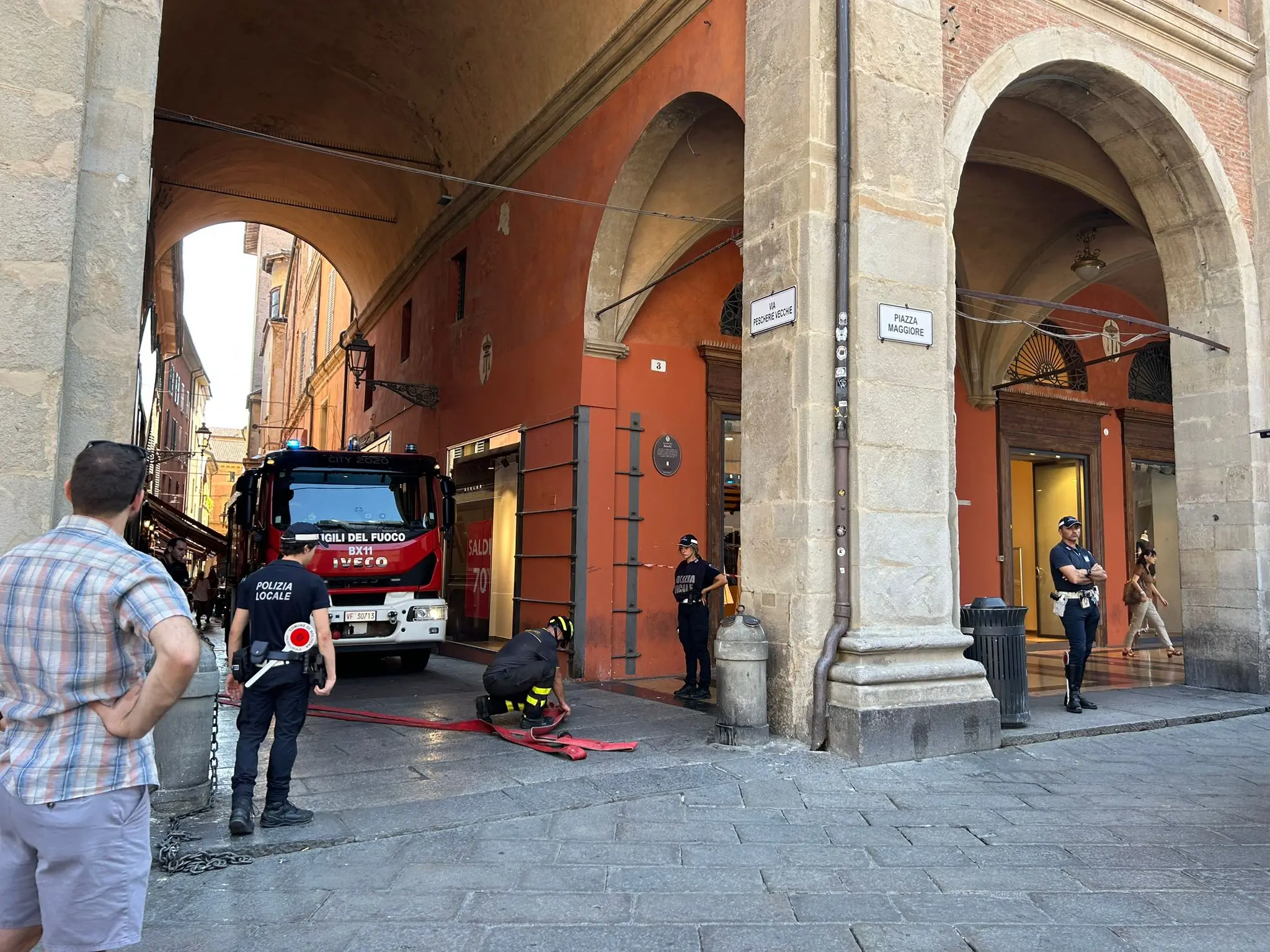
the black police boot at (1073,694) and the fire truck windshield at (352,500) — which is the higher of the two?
the fire truck windshield at (352,500)

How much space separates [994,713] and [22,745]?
245 inches

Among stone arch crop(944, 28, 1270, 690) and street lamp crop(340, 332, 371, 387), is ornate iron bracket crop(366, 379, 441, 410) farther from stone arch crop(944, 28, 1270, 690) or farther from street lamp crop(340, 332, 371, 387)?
stone arch crop(944, 28, 1270, 690)

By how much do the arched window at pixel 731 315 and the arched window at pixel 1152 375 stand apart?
809cm

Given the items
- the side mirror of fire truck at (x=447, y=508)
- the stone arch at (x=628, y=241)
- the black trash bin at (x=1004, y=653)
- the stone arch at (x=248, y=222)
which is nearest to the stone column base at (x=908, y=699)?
the black trash bin at (x=1004, y=653)

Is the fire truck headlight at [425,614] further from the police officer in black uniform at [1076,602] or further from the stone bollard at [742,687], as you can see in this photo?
the police officer in black uniform at [1076,602]

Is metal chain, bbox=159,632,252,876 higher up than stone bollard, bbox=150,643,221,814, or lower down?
lower down

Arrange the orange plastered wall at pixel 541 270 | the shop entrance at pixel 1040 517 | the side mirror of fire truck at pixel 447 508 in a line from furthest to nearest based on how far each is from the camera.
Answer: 1. the shop entrance at pixel 1040 517
2. the side mirror of fire truck at pixel 447 508
3. the orange plastered wall at pixel 541 270

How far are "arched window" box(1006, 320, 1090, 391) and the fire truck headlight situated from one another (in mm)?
9484

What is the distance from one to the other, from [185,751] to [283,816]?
25.3 inches

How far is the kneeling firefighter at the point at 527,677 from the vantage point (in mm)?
7082

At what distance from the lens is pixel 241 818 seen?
455cm

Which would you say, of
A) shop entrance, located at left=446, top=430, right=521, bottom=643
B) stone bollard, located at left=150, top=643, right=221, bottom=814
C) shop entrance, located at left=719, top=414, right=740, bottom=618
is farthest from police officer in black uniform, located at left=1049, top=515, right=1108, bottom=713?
stone bollard, located at left=150, top=643, right=221, bottom=814

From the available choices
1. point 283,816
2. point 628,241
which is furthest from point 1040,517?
point 283,816

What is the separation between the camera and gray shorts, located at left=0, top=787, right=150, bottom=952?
213 cm
